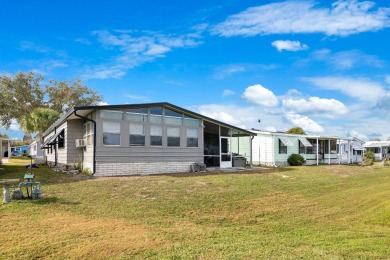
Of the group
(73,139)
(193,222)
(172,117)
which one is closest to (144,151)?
(172,117)

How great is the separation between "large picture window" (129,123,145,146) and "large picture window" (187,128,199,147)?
123 inches

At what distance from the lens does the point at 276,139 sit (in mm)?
28359

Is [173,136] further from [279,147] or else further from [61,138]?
[279,147]

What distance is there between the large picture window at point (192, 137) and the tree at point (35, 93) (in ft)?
85.0

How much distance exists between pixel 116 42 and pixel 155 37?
2188mm

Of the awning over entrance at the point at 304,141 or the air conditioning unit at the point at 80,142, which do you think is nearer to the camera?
the air conditioning unit at the point at 80,142

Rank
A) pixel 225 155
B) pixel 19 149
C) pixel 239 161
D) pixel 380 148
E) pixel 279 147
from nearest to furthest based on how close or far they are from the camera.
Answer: pixel 225 155 → pixel 239 161 → pixel 279 147 → pixel 380 148 → pixel 19 149

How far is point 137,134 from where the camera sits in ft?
57.8

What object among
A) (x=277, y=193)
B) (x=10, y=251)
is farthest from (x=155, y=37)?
(x=10, y=251)

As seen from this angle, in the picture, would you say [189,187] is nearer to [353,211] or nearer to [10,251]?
[353,211]

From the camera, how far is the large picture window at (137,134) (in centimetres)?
1742

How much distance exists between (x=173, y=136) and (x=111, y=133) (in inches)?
150

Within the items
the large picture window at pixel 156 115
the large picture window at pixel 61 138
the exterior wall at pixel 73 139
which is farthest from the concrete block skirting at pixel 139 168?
the large picture window at pixel 61 138

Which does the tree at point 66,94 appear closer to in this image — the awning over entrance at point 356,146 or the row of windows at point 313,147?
the row of windows at point 313,147
